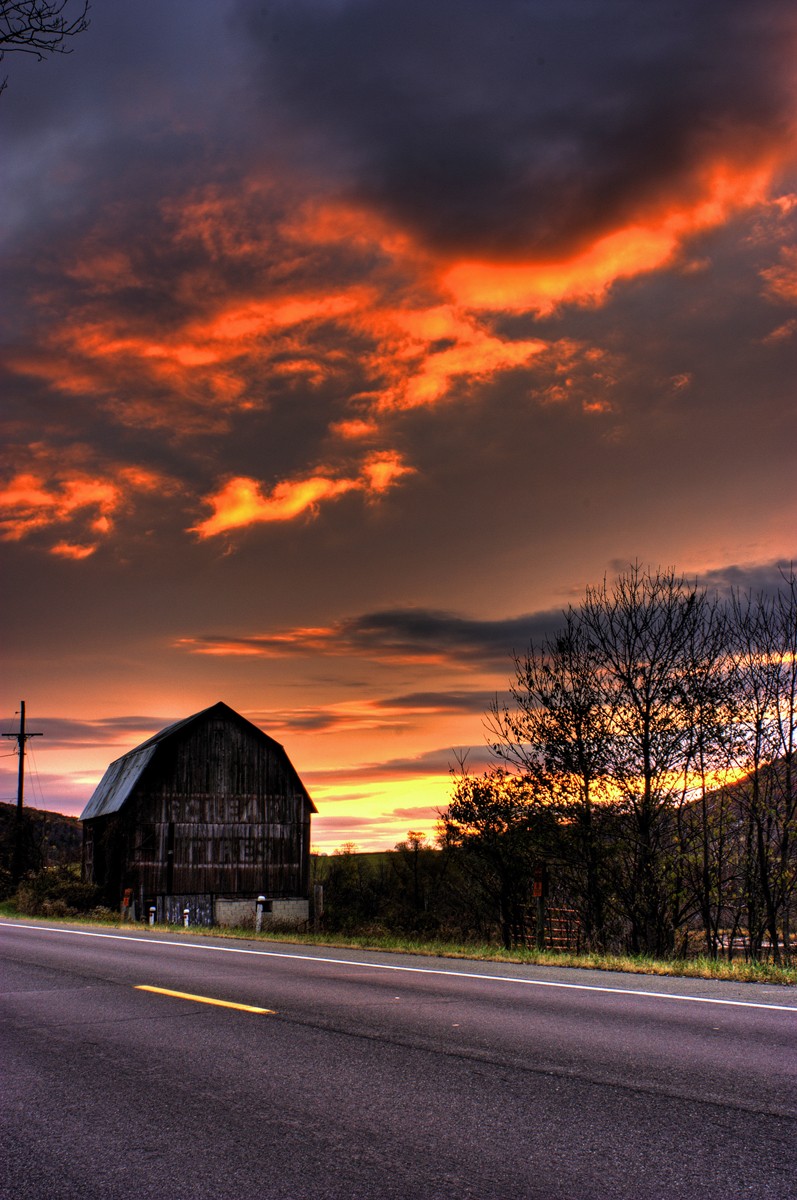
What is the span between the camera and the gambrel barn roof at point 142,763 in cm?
4078

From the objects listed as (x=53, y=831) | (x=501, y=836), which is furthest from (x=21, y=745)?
(x=53, y=831)

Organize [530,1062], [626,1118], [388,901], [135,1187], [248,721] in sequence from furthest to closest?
1. [388,901]
2. [248,721]
3. [530,1062]
4. [626,1118]
5. [135,1187]

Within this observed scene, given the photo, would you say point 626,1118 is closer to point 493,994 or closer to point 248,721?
point 493,994

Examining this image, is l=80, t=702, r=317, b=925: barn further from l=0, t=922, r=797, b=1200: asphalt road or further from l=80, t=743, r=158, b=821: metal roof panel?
l=0, t=922, r=797, b=1200: asphalt road

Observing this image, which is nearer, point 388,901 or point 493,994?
point 493,994

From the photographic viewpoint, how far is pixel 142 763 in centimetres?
4134

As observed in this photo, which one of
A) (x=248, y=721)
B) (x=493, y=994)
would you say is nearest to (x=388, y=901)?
(x=248, y=721)

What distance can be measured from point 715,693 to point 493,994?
12588 mm

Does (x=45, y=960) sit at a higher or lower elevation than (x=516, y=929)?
higher

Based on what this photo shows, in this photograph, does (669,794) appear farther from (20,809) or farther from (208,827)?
(20,809)

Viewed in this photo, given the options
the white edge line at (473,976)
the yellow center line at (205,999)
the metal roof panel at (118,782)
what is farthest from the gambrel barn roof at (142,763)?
the yellow center line at (205,999)

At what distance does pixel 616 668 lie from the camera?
21.1 meters

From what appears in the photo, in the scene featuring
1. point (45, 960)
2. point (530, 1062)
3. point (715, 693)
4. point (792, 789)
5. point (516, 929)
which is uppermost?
point (715, 693)

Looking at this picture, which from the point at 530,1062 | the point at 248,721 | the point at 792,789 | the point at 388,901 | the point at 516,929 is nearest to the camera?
the point at 530,1062
